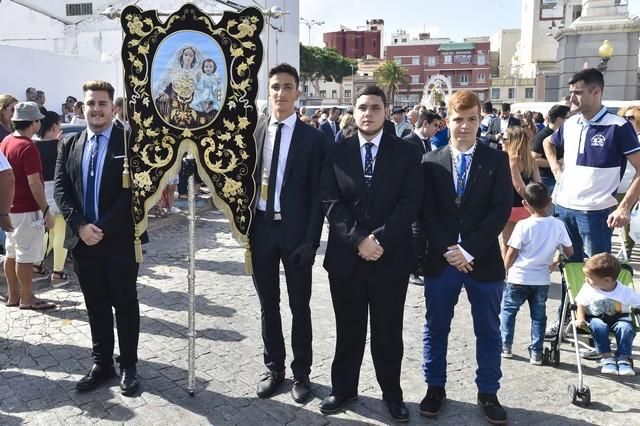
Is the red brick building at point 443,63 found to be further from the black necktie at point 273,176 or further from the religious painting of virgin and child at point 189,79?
the religious painting of virgin and child at point 189,79

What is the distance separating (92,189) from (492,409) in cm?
315

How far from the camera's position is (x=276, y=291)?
4.21m

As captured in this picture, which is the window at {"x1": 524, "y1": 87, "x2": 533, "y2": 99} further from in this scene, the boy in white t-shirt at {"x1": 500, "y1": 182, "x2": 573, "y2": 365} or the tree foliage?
the boy in white t-shirt at {"x1": 500, "y1": 182, "x2": 573, "y2": 365}

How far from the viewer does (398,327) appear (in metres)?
3.91

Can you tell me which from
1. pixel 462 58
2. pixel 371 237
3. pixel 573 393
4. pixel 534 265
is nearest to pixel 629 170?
pixel 534 265

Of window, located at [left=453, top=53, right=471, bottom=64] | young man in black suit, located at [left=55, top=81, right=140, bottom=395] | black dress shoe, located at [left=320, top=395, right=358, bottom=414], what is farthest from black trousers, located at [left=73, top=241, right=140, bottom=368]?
window, located at [left=453, top=53, right=471, bottom=64]

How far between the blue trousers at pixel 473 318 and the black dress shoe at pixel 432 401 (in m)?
0.04

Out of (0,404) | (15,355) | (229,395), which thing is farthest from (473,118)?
(15,355)

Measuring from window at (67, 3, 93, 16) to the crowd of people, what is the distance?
29157 mm

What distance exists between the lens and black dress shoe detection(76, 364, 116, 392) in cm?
424

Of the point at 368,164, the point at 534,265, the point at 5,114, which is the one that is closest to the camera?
the point at 368,164

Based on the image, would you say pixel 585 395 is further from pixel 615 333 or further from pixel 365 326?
pixel 365 326

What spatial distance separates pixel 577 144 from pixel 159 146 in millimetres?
3462

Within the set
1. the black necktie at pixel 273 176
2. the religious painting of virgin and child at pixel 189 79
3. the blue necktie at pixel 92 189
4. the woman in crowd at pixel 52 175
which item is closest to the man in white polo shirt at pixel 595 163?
the black necktie at pixel 273 176
